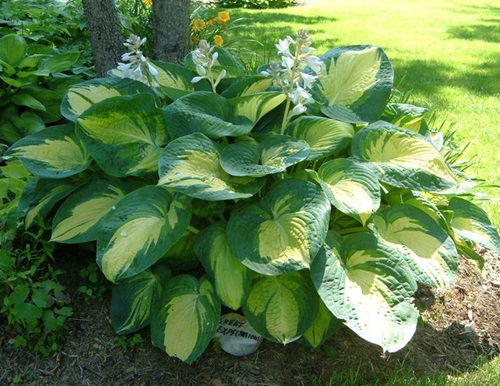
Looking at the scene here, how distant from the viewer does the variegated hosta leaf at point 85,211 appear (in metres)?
2.22

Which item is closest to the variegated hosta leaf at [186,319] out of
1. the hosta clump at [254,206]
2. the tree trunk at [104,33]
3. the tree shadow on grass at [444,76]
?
the hosta clump at [254,206]

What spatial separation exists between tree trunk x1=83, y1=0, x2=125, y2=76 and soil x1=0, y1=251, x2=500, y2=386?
1848 millimetres

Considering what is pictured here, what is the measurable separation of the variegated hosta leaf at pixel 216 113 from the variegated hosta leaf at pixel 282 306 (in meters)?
0.61

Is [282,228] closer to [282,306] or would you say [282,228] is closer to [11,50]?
[282,306]

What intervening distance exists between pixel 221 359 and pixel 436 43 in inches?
295

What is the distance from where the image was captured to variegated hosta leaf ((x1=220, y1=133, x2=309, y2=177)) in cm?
205

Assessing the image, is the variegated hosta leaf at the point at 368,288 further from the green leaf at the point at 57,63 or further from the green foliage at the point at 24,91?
the green leaf at the point at 57,63

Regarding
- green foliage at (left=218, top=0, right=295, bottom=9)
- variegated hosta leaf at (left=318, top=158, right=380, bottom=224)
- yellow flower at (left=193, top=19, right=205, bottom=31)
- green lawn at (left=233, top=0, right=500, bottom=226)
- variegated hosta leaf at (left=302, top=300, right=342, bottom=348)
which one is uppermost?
variegated hosta leaf at (left=318, top=158, right=380, bottom=224)

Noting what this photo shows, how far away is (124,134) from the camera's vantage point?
2281mm

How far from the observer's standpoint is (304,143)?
2.17 metres

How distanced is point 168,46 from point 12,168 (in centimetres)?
174

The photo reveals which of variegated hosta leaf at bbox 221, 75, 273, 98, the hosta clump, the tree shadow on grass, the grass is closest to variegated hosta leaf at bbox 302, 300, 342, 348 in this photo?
the hosta clump

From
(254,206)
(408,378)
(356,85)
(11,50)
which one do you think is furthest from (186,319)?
(11,50)

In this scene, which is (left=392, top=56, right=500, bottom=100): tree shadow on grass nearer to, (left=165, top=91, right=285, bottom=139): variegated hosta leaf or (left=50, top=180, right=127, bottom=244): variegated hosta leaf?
(left=165, top=91, right=285, bottom=139): variegated hosta leaf
